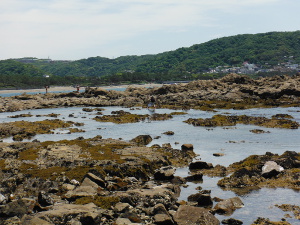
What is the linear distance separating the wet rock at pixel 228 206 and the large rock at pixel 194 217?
1514 mm

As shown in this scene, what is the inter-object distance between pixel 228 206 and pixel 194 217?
320cm

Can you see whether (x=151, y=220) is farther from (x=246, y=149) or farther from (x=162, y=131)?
(x=162, y=131)

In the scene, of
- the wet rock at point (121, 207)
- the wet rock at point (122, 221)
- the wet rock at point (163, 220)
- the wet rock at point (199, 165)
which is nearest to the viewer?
the wet rock at point (122, 221)

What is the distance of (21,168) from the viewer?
93.7 feet

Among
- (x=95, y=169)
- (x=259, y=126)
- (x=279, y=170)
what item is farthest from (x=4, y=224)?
(x=259, y=126)

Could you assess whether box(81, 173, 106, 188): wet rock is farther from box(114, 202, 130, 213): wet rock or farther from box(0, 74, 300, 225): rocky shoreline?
box(114, 202, 130, 213): wet rock

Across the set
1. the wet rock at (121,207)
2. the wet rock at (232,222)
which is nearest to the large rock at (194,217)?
the wet rock at (232,222)

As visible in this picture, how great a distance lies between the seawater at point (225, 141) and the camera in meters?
21.7

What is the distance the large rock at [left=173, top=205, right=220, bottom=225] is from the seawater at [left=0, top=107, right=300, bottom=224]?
1.22 m

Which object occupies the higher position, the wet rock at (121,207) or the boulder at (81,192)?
the boulder at (81,192)

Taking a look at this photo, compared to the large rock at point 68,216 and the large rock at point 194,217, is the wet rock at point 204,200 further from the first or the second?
the large rock at point 68,216

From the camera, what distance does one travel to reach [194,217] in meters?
18.6

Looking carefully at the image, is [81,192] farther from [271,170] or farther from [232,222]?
[271,170]

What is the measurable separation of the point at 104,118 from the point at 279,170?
45.8 meters
